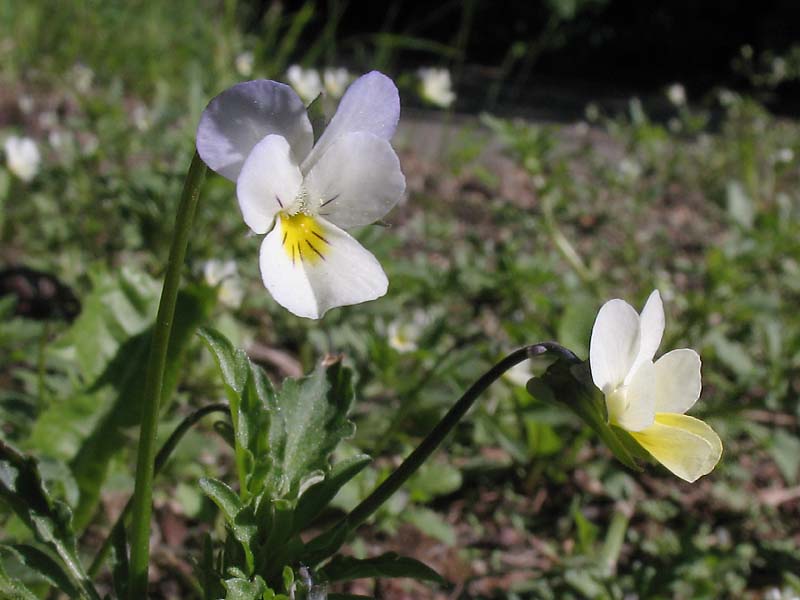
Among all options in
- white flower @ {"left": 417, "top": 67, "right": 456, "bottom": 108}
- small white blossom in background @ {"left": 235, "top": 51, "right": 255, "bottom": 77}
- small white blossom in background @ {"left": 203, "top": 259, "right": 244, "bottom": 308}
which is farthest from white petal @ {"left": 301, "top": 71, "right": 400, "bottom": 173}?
small white blossom in background @ {"left": 235, "top": 51, "right": 255, "bottom": 77}

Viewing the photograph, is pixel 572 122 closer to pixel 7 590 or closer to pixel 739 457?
pixel 739 457

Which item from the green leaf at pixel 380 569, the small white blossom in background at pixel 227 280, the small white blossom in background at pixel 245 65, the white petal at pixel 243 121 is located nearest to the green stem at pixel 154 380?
the white petal at pixel 243 121

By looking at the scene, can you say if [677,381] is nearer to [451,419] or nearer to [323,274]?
[451,419]

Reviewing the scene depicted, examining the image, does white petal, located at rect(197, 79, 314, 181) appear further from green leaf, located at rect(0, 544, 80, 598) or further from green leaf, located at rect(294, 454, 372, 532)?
green leaf, located at rect(0, 544, 80, 598)

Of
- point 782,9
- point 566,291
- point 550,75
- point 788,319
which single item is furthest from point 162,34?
point 782,9

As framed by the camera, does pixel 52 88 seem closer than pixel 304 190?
No

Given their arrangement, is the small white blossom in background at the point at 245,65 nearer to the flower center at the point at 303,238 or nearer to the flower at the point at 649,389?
the flower center at the point at 303,238

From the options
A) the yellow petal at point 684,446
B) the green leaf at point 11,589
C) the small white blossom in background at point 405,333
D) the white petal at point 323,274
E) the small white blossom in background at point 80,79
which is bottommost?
the small white blossom in background at point 405,333
